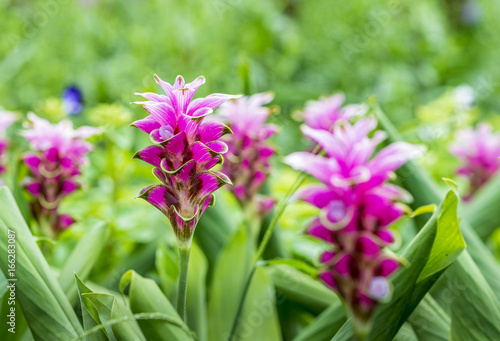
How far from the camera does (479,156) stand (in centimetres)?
164

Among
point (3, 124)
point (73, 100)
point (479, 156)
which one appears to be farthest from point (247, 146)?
point (73, 100)

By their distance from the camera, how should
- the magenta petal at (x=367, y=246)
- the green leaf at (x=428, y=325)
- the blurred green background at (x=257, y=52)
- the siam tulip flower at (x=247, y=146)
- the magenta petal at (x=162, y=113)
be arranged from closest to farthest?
1. the magenta petal at (x=367, y=246)
2. the magenta petal at (x=162, y=113)
3. the green leaf at (x=428, y=325)
4. the siam tulip flower at (x=247, y=146)
5. the blurred green background at (x=257, y=52)

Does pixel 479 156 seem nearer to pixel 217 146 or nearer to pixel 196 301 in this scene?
pixel 196 301

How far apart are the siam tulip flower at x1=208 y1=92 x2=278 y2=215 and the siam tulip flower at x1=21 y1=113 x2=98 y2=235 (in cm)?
31

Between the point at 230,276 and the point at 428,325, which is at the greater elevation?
the point at 230,276

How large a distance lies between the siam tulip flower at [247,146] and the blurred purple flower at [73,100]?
1.45 metres

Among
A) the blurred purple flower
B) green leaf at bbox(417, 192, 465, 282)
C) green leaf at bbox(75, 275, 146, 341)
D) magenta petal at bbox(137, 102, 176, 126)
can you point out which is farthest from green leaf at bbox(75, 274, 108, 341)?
the blurred purple flower

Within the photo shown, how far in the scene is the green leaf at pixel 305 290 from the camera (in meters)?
1.17

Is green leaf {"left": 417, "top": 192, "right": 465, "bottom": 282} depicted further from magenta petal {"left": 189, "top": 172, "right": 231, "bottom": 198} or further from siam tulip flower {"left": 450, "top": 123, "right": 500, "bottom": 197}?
siam tulip flower {"left": 450, "top": 123, "right": 500, "bottom": 197}

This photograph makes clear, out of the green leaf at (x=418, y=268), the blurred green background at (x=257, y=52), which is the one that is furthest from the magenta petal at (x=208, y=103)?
the blurred green background at (x=257, y=52)

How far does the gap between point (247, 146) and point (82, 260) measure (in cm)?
44

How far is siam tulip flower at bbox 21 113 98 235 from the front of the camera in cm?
116

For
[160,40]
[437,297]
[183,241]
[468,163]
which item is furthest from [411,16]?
[183,241]

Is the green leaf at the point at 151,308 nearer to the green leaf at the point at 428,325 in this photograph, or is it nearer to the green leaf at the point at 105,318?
the green leaf at the point at 105,318
